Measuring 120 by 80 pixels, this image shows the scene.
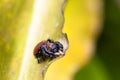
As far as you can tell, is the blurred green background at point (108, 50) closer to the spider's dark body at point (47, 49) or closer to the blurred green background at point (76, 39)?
the blurred green background at point (76, 39)

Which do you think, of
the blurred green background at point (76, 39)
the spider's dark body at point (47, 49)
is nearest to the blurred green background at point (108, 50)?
the blurred green background at point (76, 39)

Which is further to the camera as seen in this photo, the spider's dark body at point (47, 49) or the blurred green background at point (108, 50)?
the blurred green background at point (108, 50)

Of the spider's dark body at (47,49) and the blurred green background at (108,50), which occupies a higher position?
the spider's dark body at (47,49)

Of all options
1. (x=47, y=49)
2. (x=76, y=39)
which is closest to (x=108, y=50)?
(x=76, y=39)

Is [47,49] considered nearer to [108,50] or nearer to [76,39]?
[76,39]

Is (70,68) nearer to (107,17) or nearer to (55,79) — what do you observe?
(55,79)

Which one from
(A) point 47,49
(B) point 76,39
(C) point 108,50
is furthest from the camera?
(C) point 108,50

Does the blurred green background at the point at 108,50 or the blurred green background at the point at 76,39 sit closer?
the blurred green background at the point at 76,39

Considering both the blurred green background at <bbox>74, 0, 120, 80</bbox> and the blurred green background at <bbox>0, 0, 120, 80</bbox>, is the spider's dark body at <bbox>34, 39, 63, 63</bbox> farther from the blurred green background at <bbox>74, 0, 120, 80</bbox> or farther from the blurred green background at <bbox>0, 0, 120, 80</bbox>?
the blurred green background at <bbox>74, 0, 120, 80</bbox>
